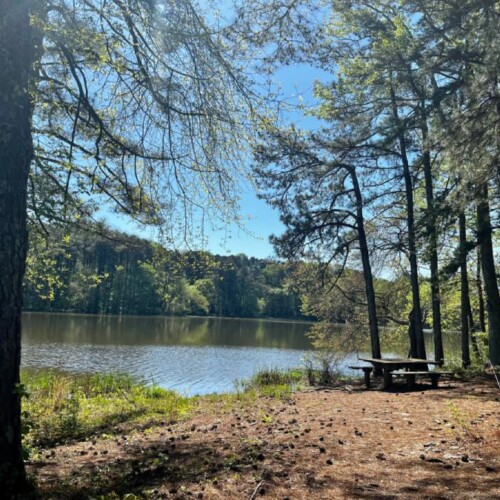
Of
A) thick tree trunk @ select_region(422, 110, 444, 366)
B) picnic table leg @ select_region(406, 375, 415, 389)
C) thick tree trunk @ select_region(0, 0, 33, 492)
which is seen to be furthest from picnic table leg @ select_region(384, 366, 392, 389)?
thick tree trunk @ select_region(0, 0, 33, 492)

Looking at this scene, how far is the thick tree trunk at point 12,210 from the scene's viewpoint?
2820mm

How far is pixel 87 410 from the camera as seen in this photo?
7.81 metres

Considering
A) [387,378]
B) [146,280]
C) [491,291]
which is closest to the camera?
[387,378]

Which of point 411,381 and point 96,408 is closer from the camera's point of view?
point 96,408

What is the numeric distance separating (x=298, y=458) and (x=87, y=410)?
5.31 meters

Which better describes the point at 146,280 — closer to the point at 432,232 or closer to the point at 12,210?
the point at 432,232

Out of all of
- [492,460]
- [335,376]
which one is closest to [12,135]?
[492,460]

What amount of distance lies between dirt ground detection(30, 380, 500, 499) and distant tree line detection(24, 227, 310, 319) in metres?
1.99

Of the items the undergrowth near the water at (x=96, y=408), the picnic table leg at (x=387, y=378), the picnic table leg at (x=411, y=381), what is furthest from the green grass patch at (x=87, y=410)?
the picnic table leg at (x=411, y=381)

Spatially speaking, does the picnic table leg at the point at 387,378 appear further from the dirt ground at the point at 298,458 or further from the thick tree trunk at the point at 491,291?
the dirt ground at the point at 298,458

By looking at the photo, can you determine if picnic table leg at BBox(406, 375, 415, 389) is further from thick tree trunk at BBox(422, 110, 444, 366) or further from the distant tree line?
the distant tree line

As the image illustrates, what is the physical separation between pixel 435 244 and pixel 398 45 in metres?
4.45

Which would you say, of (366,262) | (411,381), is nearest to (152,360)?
(366,262)

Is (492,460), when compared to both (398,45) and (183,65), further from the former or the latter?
(398,45)
